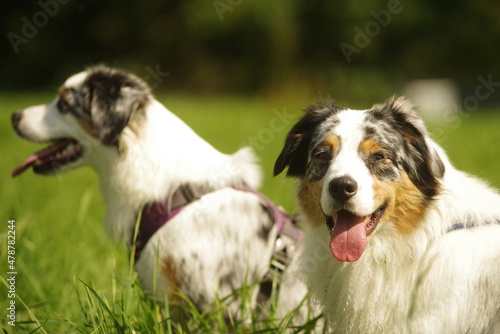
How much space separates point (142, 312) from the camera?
126 inches

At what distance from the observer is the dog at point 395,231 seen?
8.30 ft

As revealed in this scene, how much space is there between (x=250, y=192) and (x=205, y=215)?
1.21 feet

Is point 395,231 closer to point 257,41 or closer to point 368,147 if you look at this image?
point 368,147

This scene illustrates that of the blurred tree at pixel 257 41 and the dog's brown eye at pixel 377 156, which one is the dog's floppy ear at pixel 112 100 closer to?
the dog's brown eye at pixel 377 156

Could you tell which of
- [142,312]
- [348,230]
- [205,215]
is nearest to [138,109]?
[205,215]

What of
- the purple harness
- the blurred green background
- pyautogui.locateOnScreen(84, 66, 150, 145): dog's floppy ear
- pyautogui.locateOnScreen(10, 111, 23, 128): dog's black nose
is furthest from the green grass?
the blurred green background

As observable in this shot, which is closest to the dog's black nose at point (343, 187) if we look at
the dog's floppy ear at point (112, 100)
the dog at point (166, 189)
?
the dog at point (166, 189)

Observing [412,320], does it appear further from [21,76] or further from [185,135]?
[21,76]

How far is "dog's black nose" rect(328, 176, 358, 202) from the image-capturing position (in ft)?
8.43

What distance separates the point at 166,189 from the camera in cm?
356

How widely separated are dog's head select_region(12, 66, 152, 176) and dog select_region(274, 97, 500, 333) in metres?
1.38

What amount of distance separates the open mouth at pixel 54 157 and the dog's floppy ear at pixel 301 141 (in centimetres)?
155

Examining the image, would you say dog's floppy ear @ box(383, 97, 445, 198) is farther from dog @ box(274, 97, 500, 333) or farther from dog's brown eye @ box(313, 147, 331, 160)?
dog's brown eye @ box(313, 147, 331, 160)

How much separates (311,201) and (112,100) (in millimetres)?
1596
